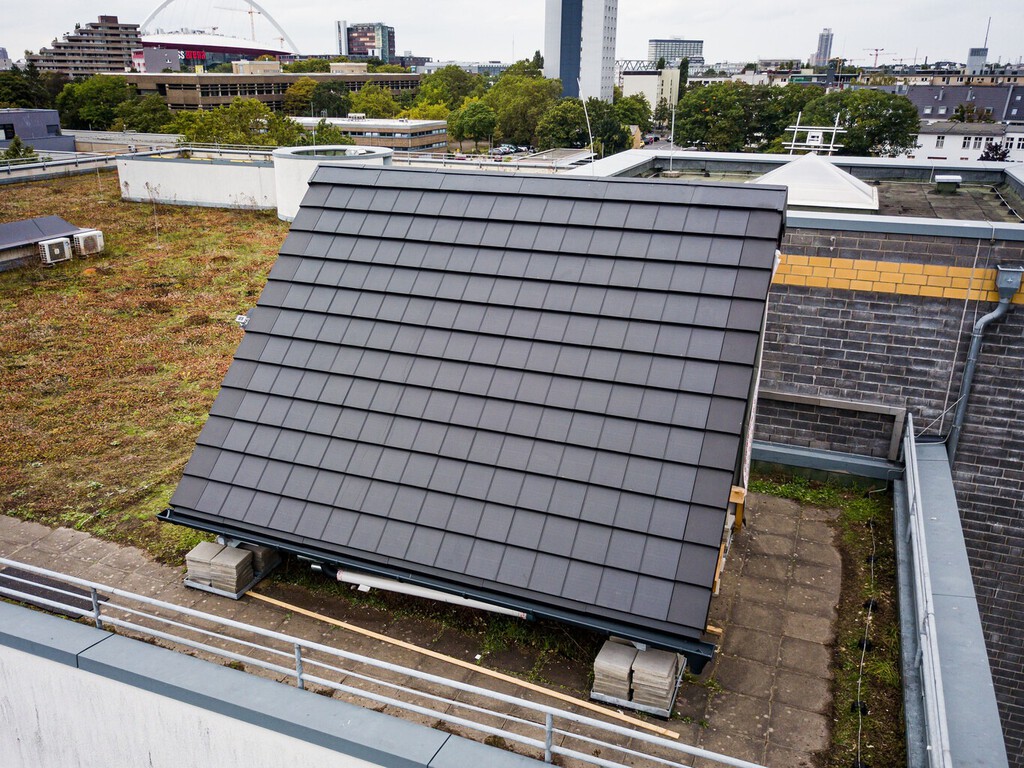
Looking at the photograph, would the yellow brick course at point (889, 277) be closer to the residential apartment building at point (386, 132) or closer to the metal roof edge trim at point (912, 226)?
the metal roof edge trim at point (912, 226)

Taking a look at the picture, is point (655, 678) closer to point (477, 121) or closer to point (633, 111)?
point (477, 121)

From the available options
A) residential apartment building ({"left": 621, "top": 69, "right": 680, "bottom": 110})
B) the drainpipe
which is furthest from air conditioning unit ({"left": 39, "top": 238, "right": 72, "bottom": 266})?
residential apartment building ({"left": 621, "top": 69, "right": 680, "bottom": 110})

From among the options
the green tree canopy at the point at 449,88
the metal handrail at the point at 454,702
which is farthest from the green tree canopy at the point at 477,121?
the metal handrail at the point at 454,702

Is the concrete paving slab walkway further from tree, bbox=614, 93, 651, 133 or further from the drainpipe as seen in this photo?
tree, bbox=614, 93, 651, 133

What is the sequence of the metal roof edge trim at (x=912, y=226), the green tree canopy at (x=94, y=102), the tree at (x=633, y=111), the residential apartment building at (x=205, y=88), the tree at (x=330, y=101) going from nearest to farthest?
the metal roof edge trim at (x=912, y=226) → the green tree canopy at (x=94, y=102) → the tree at (x=633, y=111) → the residential apartment building at (x=205, y=88) → the tree at (x=330, y=101)

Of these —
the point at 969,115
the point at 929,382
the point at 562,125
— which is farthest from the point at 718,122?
the point at 929,382

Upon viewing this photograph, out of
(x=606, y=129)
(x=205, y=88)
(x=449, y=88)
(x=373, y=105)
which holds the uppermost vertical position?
(x=449, y=88)

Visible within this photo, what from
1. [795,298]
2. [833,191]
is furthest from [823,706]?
[833,191]
